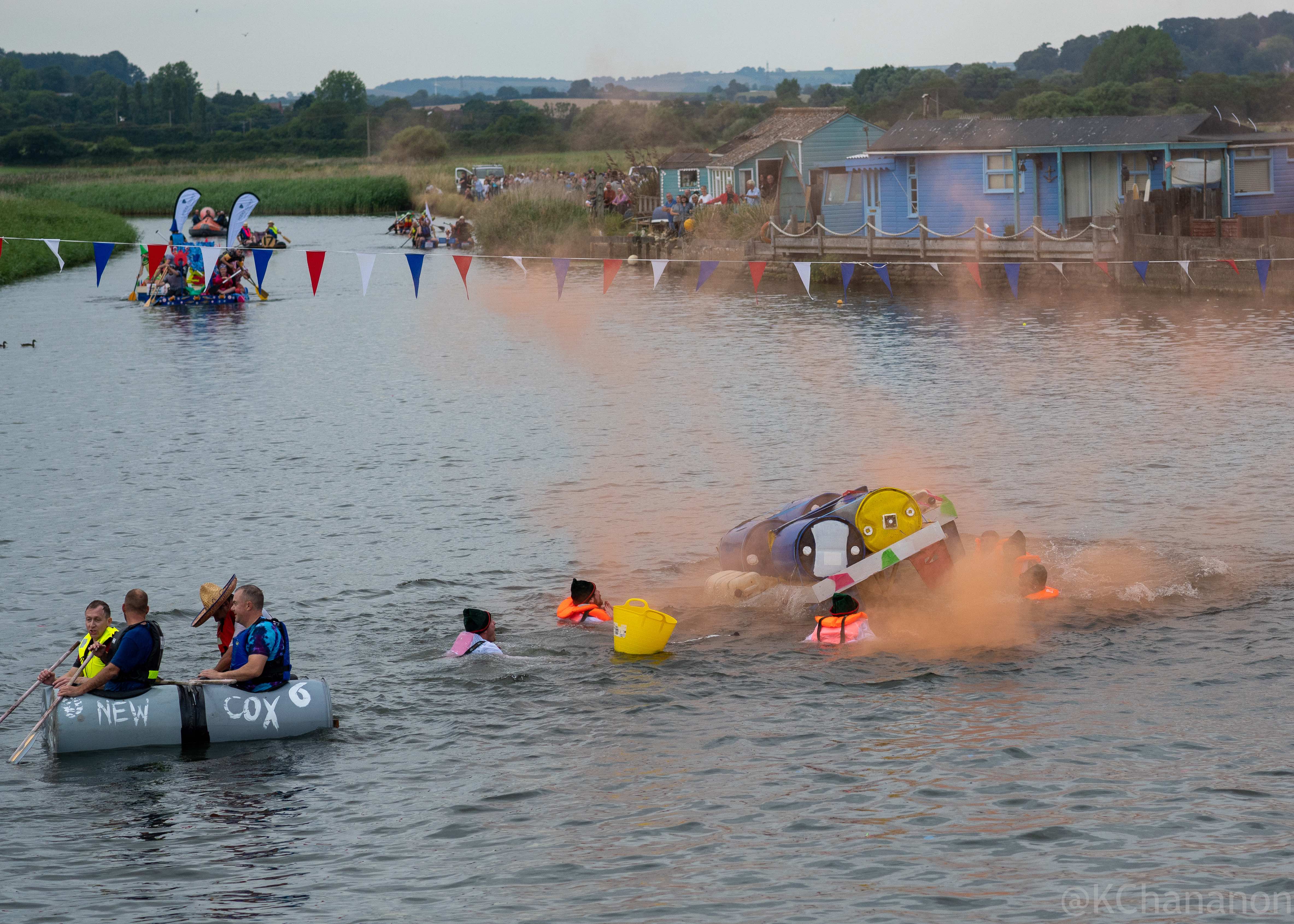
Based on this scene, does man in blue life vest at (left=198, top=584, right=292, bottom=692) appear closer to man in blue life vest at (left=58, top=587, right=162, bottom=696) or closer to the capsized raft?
the capsized raft

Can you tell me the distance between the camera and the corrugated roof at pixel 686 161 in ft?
227

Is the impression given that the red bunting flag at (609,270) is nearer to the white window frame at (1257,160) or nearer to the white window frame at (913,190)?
the white window frame at (1257,160)

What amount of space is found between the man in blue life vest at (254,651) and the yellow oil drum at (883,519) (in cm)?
641

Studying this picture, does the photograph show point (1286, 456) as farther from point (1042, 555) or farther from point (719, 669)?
point (719, 669)

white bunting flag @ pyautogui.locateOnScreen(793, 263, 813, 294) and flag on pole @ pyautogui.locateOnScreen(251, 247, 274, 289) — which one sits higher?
flag on pole @ pyautogui.locateOnScreen(251, 247, 274, 289)

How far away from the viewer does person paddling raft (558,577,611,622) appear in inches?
638

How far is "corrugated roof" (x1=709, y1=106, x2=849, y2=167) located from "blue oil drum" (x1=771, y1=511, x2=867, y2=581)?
47354 millimetres

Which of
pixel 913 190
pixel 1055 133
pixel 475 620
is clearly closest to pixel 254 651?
pixel 475 620

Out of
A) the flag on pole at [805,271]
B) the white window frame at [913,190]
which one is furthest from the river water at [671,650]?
the white window frame at [913,190]

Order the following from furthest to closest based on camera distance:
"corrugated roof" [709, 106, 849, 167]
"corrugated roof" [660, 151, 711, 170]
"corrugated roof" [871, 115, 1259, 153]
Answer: "corrugated roof" [660, 151, 711, 170]
"corrugated roof" [709, 106, 849, 167]
"corrugated roof" [871, 115, 1259, 153]

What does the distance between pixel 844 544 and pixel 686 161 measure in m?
56.8

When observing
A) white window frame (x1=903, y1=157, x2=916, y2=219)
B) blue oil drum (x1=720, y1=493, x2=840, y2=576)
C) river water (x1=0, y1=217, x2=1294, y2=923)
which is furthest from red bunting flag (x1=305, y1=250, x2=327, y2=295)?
white window frame (x1=903, y1=157, x2=916, y2=219)

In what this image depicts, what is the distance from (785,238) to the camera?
5162cm

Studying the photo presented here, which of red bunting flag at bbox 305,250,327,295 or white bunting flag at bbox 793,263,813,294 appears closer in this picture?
red bunting flag at bbox 305,250,327,295
